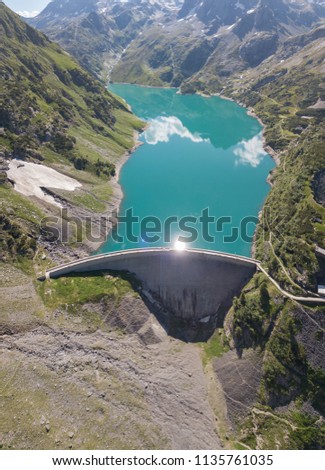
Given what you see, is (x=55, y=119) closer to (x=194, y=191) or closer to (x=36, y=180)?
(x=36, y=180)

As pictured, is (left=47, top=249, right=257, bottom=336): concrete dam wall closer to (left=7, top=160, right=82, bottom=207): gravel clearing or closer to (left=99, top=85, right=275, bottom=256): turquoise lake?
(left=99, top=85, right=275, bottom=256): turquoise lake

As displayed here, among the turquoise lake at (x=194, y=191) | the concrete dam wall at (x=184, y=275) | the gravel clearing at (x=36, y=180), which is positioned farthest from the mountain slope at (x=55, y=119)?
the concrete dam wall at (x=184, y=275)

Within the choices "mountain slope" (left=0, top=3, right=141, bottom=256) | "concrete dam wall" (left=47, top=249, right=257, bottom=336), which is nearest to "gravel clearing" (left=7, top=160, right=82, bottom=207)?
"mountain slope" (left=0, top=3, right=141, bottom=256)

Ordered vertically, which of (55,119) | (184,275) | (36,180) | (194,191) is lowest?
(184,275)

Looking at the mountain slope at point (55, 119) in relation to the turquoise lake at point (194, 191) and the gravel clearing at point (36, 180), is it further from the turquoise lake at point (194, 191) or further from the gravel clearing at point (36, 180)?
the turquoise lake at point (194, 191)

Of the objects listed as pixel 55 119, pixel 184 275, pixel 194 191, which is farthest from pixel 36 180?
pixel 184 275

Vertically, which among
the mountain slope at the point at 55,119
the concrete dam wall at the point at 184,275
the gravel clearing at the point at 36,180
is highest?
the mountain slope at the point at 55,119
